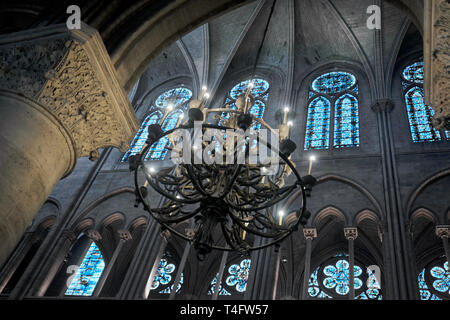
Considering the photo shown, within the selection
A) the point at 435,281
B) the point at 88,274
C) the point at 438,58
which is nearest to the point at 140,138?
the point at 88,274

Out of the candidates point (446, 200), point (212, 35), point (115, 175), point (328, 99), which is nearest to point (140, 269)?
point (115, 175)

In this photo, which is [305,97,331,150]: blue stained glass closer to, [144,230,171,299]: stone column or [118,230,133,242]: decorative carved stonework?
[144,230,171,299]: stone column

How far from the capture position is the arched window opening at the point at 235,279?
36.8 feet

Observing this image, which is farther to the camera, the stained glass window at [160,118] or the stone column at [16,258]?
the stained glass window at [160,118]

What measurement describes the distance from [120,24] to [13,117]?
2395 millimetres

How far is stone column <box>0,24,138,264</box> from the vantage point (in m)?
4.30

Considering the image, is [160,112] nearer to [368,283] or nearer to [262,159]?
[368,283]

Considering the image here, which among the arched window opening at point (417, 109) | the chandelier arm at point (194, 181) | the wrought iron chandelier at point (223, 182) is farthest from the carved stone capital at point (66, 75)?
the arched window opening at point (417, 109)

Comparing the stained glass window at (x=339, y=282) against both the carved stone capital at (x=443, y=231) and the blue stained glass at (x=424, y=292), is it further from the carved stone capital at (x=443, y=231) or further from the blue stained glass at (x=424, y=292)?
the carved stone capital at (x=443, y=231)

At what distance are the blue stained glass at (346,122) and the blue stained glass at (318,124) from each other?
279 mm

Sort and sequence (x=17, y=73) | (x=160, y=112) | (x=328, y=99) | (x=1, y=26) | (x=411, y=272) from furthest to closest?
(x=160, y=112)
(x=328, y=99)
(x=411, y=272)
(x=1, y=26)
(x=17, y=73)

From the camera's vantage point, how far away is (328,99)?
13.4 meters

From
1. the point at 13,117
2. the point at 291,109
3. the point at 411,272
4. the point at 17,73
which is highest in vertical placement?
the point at 291,109

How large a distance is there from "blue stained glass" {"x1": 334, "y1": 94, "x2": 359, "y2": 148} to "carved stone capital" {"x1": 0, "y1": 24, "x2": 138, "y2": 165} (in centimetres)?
786
